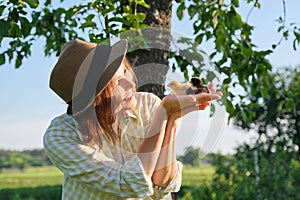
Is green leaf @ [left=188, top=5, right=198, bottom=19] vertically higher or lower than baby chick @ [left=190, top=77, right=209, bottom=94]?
higher

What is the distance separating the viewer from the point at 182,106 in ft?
3.48

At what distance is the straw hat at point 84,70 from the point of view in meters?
1.11

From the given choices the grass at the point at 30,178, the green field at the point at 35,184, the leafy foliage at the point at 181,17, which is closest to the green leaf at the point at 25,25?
the leafy foliage at the point at 181,17

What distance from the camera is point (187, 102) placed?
1042 millimetres

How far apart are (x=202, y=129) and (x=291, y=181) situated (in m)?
3.74

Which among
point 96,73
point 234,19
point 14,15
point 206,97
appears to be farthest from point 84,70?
point 234,19

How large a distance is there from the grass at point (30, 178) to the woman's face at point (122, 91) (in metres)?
10.2

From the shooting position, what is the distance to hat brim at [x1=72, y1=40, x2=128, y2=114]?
1108 mm

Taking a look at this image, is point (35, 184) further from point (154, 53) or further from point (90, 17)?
point (154, 53)

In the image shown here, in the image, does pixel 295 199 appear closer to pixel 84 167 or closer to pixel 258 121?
pixel 258 121

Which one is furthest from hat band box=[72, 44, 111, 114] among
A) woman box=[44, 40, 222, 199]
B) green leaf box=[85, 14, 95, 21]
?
green leaf box=[85, 14, 95, 21]

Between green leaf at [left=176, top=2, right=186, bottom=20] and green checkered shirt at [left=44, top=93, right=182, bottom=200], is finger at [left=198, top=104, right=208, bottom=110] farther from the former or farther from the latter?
green leaf at [left=176, top=2, right=186, bottom=20]

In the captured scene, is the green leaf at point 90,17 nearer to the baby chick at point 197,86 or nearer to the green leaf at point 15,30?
the green leaf at point 15,30

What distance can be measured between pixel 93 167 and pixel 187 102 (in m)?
0.24
